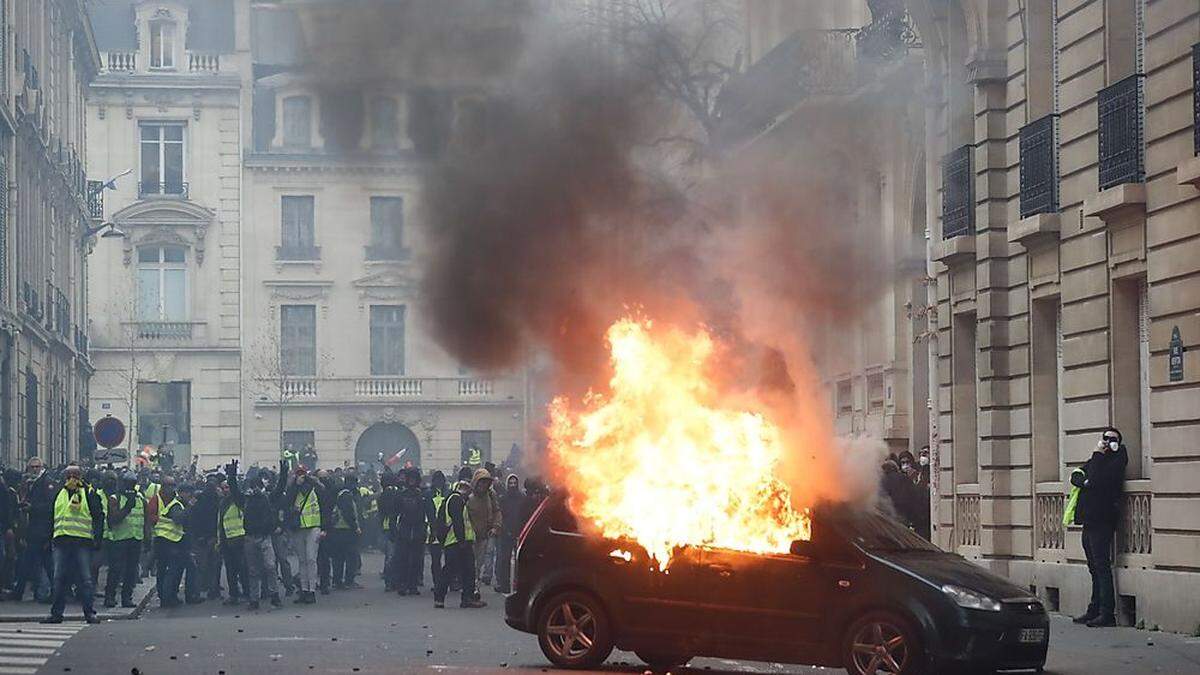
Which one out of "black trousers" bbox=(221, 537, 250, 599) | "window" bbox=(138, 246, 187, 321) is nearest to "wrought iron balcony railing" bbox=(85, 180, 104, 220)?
"window" bbox=(138, 246, 187, 321)

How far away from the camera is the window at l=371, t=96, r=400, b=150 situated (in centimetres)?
2214

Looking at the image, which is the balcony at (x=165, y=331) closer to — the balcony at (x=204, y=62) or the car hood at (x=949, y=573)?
the balcony at (x=204, y=62)

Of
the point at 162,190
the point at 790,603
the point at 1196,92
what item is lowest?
the point at 790,603

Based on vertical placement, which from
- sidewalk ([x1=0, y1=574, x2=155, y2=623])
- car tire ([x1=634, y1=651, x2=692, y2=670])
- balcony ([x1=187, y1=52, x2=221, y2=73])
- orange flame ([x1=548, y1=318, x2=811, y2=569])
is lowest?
sidewalk ([x1=0, y1=574, x2=155, y2=623])

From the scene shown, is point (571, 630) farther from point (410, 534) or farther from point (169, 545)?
point (410, 534)

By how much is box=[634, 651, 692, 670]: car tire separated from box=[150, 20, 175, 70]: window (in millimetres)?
41894

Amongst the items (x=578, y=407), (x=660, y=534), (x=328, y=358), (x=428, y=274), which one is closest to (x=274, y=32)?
(x=428, y=274)

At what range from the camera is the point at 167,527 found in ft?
90.3

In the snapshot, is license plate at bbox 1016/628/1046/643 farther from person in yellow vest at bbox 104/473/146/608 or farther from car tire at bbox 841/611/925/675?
person in yellow vest at bbox 104/473/146/608

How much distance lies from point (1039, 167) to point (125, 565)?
40.0ft

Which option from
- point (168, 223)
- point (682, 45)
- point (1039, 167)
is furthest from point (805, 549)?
point (168, 223)

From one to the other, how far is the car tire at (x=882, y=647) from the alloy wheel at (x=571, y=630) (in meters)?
2.11

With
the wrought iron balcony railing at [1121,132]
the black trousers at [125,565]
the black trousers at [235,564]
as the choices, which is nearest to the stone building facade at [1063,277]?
the wrought iron balcony railing at [1121,132]

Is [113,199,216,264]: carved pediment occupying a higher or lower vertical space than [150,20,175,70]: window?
lower
